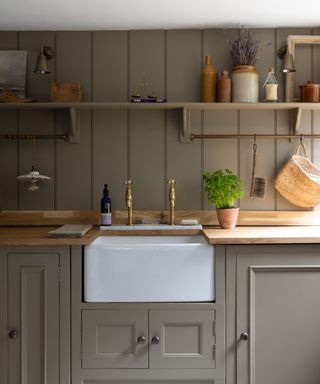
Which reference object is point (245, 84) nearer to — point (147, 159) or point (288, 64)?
point (288, 64)

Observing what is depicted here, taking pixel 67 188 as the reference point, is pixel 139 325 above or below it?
below

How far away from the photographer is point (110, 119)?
305 cm

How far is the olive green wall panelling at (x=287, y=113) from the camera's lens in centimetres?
303

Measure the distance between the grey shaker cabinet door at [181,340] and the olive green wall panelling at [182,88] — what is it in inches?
33.9

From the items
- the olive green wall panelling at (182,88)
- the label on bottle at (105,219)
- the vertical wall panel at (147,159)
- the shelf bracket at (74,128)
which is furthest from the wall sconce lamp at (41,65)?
the label on bottle at (105,219)

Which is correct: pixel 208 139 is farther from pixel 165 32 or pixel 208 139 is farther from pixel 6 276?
pixel 6 276

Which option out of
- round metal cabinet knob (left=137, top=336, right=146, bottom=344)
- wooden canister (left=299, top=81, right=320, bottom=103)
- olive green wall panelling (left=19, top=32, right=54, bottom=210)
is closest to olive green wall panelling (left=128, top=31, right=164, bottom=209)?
olive green wall panelling (left=19, top=32, right=54, bottom=210)

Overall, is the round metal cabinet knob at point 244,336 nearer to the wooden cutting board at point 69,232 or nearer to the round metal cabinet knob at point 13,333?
the wooden cutting board at point 69,232

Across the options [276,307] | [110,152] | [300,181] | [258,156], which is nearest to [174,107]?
[110,152]

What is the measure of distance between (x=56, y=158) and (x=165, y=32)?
917 millimetres

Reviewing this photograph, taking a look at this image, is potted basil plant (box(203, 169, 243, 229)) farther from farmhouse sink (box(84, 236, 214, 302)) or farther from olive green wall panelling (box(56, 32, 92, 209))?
olive green wall panelling (box(56, 32, 92, 209))

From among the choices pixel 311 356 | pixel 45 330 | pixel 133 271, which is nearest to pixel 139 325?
pixel 133 271

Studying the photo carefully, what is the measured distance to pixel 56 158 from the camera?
3.06 meters

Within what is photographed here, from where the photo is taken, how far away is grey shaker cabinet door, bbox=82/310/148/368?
7.84ft
